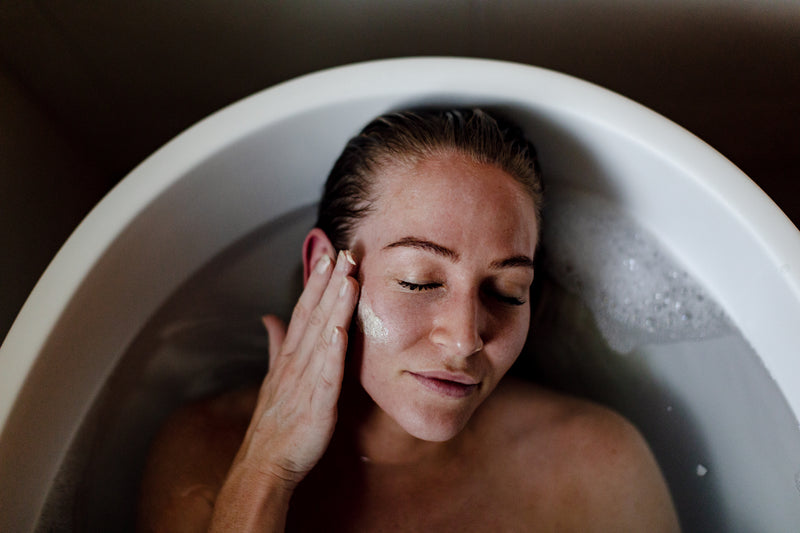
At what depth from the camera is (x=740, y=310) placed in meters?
1.01

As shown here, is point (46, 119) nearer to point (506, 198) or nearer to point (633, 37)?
point (506, 198)

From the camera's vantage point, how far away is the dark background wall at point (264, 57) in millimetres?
1135

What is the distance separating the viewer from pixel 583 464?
40.6 inches

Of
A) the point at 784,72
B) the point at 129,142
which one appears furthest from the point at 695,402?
the point at 129,142

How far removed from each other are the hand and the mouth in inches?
4.2

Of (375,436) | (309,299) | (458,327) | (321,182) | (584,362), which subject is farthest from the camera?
(584,362)

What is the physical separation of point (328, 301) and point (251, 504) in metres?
0.30

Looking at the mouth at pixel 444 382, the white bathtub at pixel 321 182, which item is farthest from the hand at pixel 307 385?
the white bathtub at pixel 321 182

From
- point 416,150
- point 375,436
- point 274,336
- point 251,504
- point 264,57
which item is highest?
point 264,57

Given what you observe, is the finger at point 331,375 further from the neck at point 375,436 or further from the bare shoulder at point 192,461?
the bare shoulder at point 192,461

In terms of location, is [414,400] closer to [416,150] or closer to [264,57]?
[416,150]

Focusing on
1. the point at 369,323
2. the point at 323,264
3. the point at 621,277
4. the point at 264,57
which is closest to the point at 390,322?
the point at 369,323

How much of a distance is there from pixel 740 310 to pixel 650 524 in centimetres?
36

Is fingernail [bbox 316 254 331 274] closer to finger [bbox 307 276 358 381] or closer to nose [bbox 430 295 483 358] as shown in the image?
finger [bbox 307 276 358 381]
